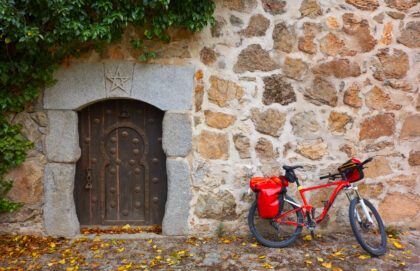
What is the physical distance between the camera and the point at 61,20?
9.02 feet

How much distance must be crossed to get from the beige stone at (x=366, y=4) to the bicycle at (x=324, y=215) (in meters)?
1.62

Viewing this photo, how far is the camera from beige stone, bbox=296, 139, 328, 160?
3.32 m

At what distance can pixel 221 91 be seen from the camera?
3.26m

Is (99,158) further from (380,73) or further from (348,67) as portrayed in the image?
(380,73)

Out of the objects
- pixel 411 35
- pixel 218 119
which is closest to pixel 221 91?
pixel 218 119

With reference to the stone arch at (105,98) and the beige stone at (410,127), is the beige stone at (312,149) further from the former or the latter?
the stone arch at (105,98)

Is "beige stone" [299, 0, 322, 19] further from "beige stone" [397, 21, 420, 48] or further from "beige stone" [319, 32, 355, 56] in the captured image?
"beige stone" [397, 21, 420, 48]

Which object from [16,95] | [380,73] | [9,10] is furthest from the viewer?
[380,73]

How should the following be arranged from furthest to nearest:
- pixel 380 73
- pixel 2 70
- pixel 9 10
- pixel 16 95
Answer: pixel 380 73 < pixel 16 95 < pixel 2 70 < pixel 9 10

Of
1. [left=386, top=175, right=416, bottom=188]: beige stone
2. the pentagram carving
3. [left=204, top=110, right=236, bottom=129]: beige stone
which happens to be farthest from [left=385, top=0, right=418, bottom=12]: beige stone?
the pentagram carving

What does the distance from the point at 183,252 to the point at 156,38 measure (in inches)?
84.0

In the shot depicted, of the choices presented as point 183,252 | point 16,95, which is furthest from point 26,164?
point 183,252

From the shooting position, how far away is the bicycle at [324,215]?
3.02 m

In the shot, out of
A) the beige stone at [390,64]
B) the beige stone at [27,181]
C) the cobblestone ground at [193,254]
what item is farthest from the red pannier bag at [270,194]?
the beige stone at [27,181]
